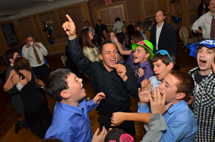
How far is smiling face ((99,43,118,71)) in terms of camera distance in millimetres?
1581

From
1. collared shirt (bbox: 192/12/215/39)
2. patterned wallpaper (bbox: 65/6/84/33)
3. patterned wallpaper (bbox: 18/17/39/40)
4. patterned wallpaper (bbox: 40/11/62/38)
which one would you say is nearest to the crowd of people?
collared shirt (bbox: 192/12/215/39)

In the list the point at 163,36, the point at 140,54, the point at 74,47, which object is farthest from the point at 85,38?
the point at 163,36

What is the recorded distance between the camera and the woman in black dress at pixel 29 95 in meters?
2.12

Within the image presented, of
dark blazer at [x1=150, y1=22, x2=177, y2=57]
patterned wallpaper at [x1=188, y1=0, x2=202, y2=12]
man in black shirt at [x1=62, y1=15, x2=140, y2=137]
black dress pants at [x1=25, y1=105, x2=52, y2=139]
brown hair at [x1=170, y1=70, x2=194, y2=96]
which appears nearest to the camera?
brown hair at [x1=170, y1=70, x2=194, y2=96]

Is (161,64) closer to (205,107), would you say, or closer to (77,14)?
(205,107)

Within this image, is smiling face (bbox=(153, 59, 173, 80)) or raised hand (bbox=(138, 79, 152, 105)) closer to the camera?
raised hand (bbox=(138, 79, 152, 105))

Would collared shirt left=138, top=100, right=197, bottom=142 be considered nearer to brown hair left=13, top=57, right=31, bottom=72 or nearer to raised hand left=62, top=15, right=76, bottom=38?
raised hand left=62, top=15, right=76, bottom=38


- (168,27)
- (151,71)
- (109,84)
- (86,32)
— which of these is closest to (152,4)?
(168,27)

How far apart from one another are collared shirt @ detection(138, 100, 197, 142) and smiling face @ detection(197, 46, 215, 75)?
1.78ft

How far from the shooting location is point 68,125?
3.49 feet

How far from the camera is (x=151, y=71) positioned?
191 cm

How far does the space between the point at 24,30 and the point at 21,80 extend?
9.14 meters

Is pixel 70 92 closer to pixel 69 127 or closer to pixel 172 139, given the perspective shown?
pixel 69 127

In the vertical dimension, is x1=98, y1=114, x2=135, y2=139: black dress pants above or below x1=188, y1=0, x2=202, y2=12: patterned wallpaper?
below
